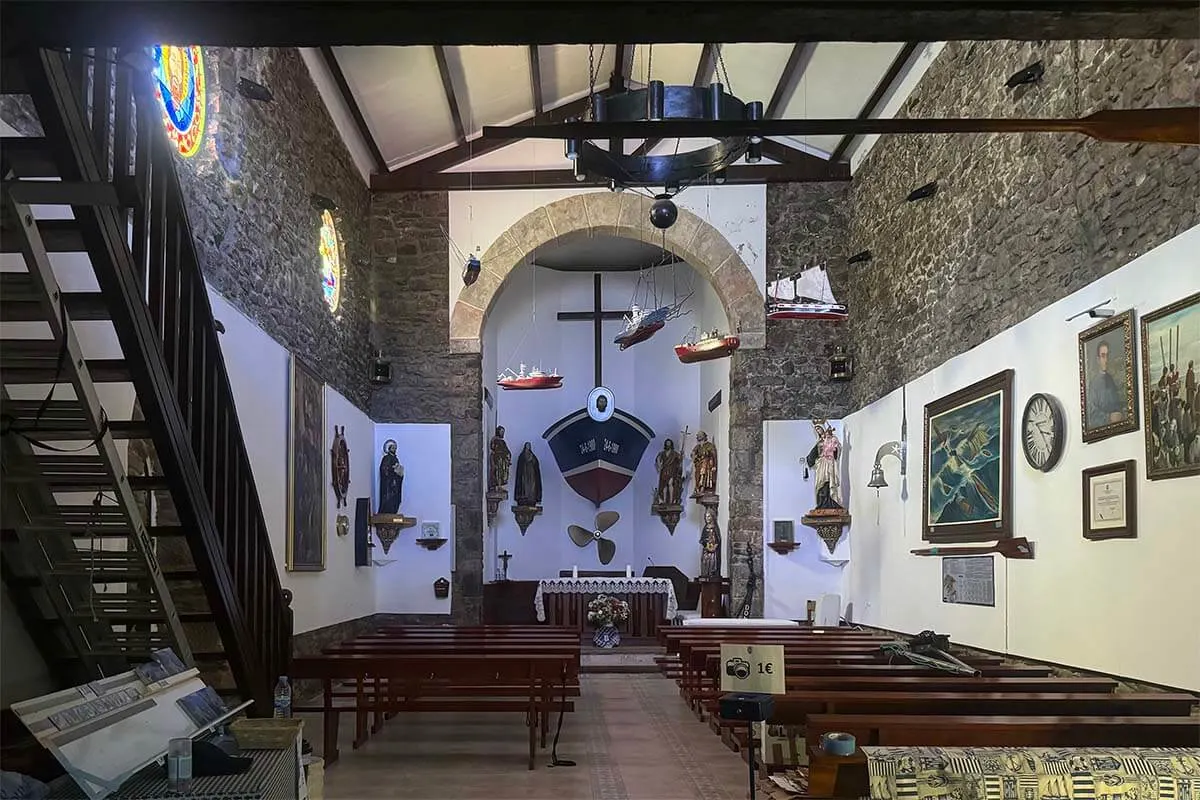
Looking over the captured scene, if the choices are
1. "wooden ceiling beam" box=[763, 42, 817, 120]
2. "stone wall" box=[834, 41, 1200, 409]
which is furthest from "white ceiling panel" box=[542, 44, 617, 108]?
"stone wall" box=[834, 41, 1200, 409]

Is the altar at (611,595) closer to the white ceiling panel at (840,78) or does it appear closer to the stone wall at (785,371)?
the stone wall at (785,371)

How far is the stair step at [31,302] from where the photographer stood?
10.9ft

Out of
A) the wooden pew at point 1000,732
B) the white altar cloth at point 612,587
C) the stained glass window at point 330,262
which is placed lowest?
the white altar cloth at point 612,587

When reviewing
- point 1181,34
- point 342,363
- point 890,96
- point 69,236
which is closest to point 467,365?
point 342,363

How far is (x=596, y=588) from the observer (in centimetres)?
1334

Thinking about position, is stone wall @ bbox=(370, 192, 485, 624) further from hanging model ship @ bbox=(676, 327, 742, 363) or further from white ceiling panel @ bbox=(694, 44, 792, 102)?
white ceiling panel @ bbox=(694, 44, 792, 102)

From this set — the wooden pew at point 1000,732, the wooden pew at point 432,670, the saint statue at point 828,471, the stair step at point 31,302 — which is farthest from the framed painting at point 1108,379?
the saint statue at point 828,471

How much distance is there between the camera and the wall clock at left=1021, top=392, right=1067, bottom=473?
6.61m

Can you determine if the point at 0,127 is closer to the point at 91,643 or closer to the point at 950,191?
the point at 91,643

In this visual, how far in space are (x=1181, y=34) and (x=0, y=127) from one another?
14.9 feet

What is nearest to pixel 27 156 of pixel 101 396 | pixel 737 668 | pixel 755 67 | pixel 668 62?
pixel 101 396

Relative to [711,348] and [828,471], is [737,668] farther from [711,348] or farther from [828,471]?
[828,471]

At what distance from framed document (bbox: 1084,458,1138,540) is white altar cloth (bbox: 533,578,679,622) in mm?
7682

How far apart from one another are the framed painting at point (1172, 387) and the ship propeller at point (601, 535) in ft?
41.6
